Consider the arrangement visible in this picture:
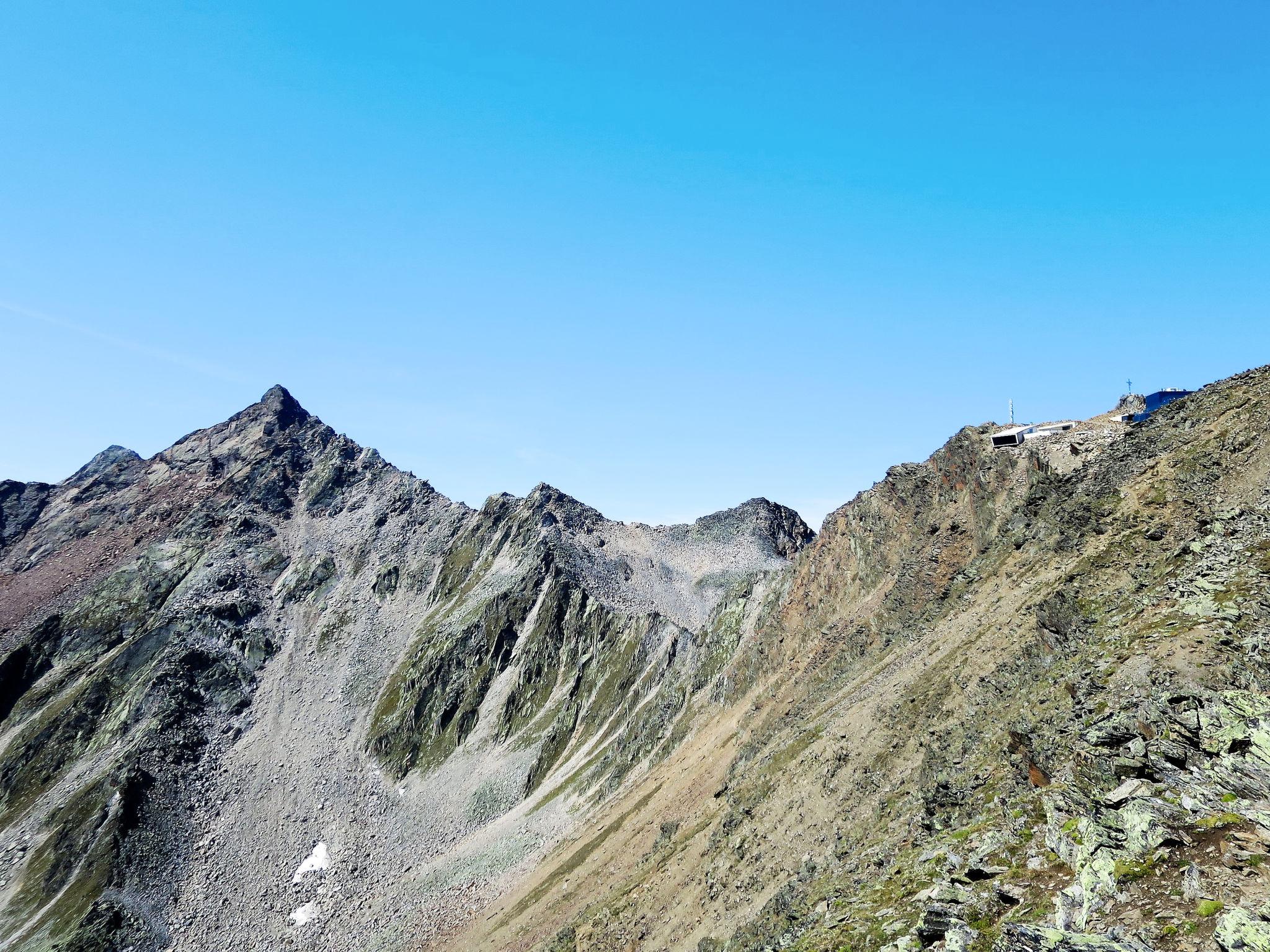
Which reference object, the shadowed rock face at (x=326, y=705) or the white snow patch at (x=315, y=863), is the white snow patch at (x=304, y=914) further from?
the white snow patch at (x=315, y=863)

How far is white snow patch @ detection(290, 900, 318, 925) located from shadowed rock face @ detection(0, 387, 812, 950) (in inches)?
12.8

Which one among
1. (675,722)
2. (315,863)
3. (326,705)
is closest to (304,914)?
(315,863)

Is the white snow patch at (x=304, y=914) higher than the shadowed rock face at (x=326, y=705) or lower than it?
lower

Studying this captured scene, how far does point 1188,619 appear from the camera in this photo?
2766 cm

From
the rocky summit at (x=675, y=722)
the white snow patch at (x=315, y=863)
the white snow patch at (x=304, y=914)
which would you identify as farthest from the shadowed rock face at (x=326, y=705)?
the white snow patch at (x=315, y=863)

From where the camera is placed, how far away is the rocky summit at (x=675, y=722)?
807 inches

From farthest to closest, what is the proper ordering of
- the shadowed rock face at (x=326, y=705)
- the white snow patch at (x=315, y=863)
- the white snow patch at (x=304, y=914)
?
1. the white snow patch at (x=315, y=863)
2. the shadowed rock face at (x=326, y=705)
3. the white snow patch at (x=304, y=914)

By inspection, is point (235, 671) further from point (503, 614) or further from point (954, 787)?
point (954, 787)

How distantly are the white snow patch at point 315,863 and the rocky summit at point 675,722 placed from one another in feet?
7.68

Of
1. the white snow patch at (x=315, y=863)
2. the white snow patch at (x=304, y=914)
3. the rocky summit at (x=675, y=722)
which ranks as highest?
the rocky summit at (x=675, y=722)

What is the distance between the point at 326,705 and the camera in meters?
142

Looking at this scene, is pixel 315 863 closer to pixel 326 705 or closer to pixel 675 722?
pixel 326 705

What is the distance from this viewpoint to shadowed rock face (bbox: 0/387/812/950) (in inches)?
3974

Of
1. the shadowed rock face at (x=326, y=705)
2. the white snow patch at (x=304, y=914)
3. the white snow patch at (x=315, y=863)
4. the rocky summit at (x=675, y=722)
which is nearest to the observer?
the rocky summit at (x=675, y=722)
